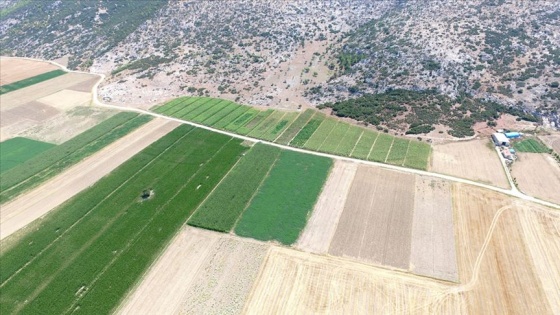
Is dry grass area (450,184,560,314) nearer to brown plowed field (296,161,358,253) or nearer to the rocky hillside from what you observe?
brown plowed field (296,161,358,253)

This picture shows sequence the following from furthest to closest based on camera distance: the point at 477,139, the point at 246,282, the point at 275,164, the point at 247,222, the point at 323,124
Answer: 1. the point at 323,124
2. the point at 477,139
3. the point at 275,164
4. the point at 247,222
5. the point at 246,282

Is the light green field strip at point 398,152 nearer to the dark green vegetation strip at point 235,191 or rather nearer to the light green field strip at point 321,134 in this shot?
the light green field strip at point 321,134

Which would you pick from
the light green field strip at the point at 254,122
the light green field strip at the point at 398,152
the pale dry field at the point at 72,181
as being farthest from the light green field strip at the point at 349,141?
the pale dry field at the point at 72,181

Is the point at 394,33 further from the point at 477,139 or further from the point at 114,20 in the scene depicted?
the point at 114,20

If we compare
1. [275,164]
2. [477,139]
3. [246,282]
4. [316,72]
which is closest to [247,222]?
[246,282]

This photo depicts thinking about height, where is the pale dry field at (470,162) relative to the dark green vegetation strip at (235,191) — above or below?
above

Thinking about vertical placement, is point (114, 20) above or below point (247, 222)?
above

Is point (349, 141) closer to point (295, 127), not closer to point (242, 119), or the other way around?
point (295, 127)

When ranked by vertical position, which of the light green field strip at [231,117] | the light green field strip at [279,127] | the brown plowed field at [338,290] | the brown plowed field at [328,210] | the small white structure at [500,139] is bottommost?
the brown plowed field at [338,290]
